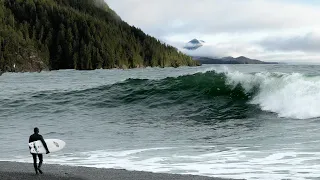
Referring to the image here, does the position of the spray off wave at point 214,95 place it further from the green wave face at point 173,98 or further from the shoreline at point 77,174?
the shoreline at point 77,174

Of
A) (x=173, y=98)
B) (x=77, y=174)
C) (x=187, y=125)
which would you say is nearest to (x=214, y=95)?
(x=173, y=98)

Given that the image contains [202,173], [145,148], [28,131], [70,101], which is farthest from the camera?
[70,101]

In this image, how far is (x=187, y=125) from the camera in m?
23.5

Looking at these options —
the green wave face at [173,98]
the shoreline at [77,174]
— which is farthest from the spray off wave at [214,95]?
the shoreline at [77,174]

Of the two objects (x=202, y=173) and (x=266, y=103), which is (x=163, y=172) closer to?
(x=202, y=173)

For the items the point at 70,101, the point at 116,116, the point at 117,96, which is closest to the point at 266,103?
the point at 116,116

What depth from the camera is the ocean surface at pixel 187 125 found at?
13.7m

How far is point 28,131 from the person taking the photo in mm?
22547

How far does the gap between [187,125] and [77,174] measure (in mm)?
12217

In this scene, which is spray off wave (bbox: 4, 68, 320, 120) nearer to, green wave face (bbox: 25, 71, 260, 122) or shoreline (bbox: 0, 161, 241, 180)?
green wave face (bbox: 25, 71, 260, 122)

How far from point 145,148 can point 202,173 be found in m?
5.12

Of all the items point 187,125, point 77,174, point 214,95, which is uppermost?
point 214,95

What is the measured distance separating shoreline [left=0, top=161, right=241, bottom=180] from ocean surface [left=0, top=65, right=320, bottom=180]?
90cm

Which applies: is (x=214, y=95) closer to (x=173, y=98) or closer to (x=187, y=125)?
(x=173, y=98)
